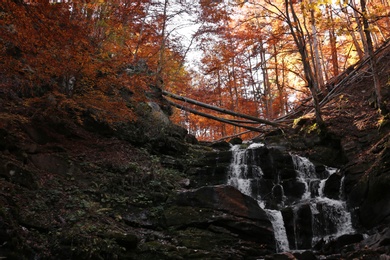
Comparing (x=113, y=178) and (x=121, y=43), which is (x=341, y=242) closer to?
(x=113, y=178)

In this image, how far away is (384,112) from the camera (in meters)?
11.5

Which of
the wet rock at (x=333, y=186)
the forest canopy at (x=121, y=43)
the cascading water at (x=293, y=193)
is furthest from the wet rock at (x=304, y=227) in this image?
the forest canopy at (x=121, y=43)

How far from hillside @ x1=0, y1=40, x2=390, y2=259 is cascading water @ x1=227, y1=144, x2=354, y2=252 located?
25.9 inches

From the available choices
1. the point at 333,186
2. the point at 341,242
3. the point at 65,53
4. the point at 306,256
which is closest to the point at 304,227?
the point at 341,242

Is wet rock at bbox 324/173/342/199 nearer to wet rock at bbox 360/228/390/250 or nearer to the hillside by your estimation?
the hillside

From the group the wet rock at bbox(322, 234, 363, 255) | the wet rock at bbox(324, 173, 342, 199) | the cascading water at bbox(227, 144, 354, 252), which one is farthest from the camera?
the wet rock at bbox(324, 173, 342, 199)

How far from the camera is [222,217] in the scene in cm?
902

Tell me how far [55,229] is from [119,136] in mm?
5915

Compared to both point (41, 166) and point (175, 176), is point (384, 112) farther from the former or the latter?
point (41, 166)

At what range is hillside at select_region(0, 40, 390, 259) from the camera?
6.75 metres

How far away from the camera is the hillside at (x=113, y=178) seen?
22.2 feet

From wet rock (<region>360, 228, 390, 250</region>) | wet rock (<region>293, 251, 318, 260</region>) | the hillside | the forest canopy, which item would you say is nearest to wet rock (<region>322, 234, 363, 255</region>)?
wet rock (<region>360, 228, 390, 250</region>)

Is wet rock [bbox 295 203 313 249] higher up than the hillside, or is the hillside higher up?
the hillside

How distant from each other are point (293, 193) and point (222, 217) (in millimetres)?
4194
